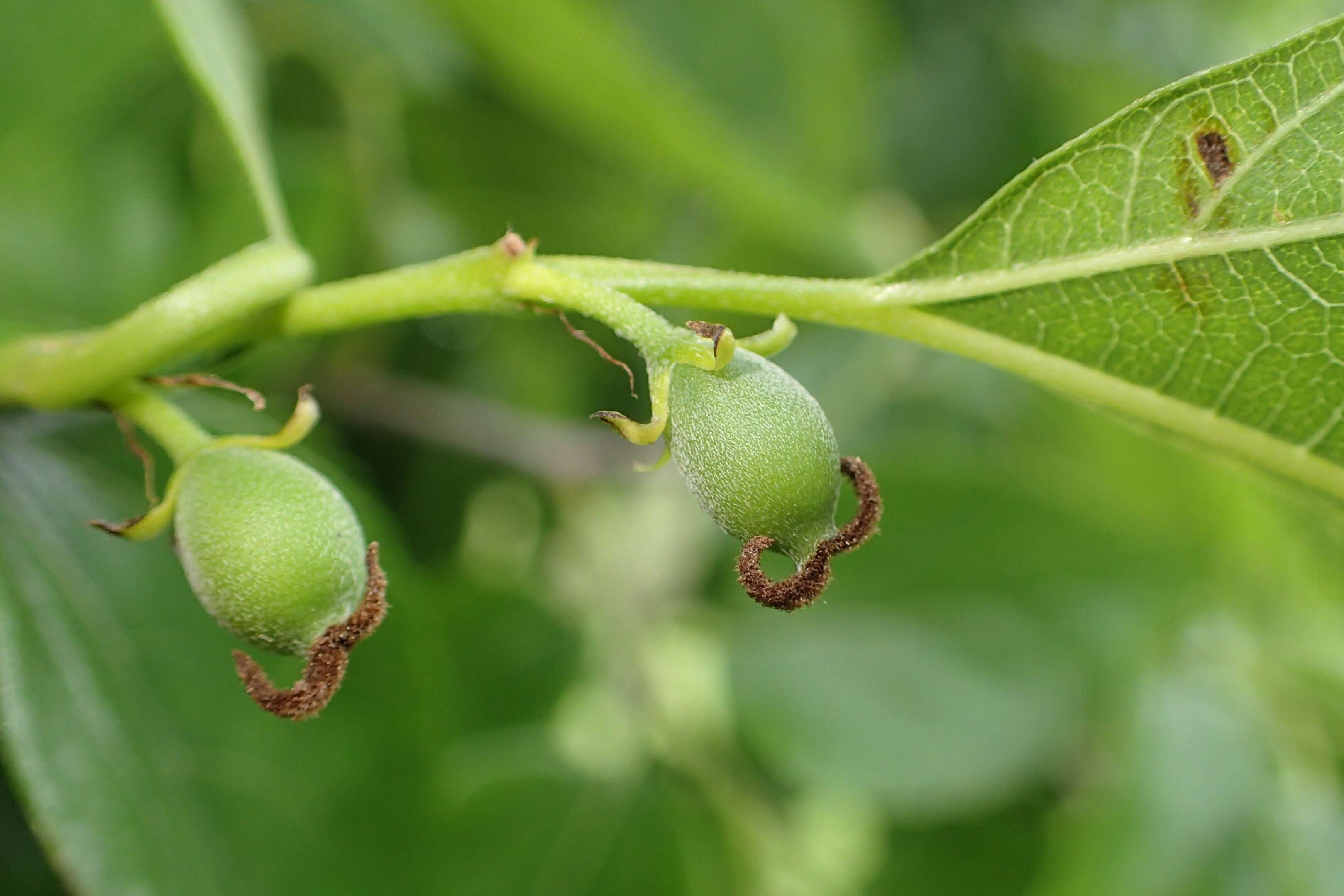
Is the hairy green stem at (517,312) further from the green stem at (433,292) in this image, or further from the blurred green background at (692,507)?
the blurred green background at (692,507)

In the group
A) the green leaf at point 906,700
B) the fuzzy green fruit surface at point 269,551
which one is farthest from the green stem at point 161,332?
the green leaf at point 906,700

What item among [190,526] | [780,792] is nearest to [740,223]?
[780,792]

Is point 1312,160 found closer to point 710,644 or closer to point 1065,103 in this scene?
point 710,644

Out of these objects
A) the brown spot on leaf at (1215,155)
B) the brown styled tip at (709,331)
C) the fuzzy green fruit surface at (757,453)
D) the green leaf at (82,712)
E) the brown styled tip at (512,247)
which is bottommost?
the green leaf at (82,712)

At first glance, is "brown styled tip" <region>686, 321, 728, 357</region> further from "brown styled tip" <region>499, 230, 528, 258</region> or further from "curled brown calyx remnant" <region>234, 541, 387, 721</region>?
"curled brown calyx remnant" <region>234, 541, 387, 721</region>

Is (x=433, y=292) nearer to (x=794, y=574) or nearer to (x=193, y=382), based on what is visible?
(x=193, y=382)
